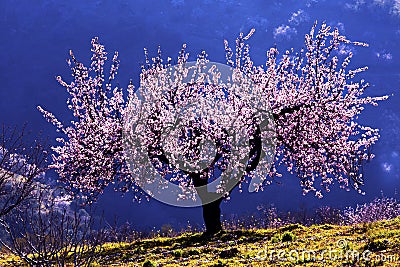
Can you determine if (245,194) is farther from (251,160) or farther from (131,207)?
(251,160)

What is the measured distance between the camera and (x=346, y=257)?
9695 millimetres

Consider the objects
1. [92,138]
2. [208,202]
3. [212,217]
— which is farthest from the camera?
[208,202]

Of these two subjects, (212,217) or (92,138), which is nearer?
(92,138)

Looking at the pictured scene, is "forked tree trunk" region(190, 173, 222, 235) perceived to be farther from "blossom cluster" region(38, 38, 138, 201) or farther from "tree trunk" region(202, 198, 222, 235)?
"blossom cluster" region(38, 38, 138, 201)

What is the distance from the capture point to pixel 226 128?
61.8ft

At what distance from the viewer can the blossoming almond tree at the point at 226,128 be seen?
61.5 ft
